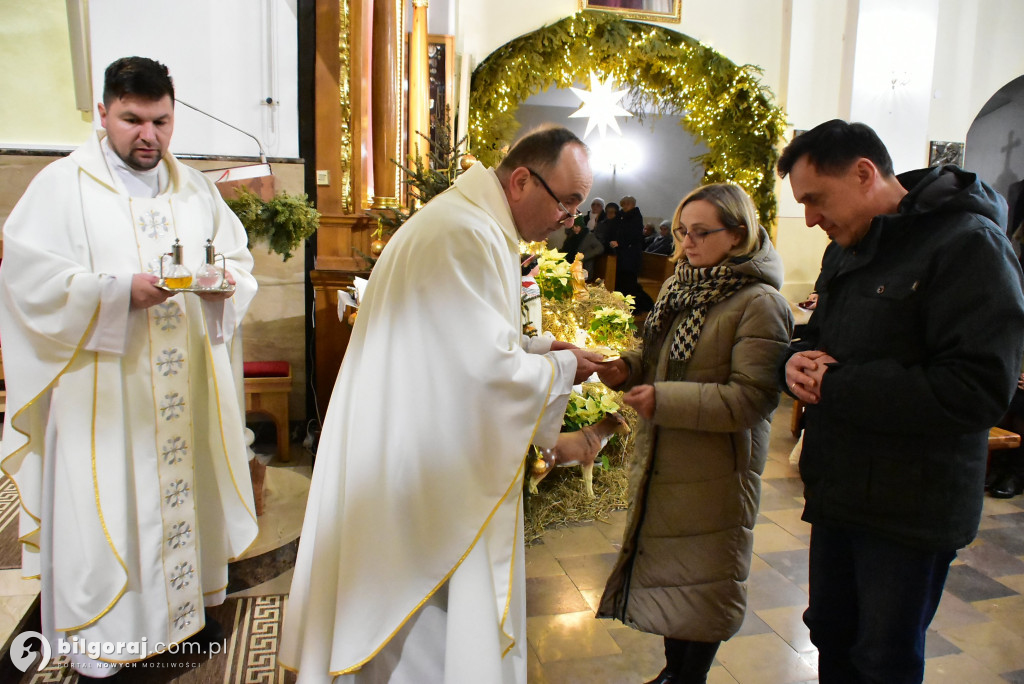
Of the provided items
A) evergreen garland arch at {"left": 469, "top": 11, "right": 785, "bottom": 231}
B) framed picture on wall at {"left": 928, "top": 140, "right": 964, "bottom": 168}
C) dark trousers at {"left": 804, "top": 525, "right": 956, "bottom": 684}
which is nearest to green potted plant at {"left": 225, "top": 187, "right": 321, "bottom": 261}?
dark trousers at {"left": 804, "top": 525, "right": 956, "bottom": 684}

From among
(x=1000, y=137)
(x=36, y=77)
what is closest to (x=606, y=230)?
(x=1000, y=137)

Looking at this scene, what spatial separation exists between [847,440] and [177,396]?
2.19 meters

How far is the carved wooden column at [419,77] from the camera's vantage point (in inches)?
223

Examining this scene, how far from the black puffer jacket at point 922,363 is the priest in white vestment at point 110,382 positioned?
206 centimetres

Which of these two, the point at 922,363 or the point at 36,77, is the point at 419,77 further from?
the point at 922,363

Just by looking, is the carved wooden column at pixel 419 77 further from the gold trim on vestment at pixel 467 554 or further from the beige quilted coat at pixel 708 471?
the gold trim on vestment at pixel 467 554

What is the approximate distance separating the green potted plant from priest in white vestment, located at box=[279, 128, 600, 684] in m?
1.98

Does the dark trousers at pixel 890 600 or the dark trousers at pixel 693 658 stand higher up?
the dark trousers at pixel 890 600

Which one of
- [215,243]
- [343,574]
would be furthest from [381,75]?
[343,574]

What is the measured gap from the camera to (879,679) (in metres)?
1.72

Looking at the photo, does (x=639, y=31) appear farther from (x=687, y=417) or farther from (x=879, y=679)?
(x=879, y=679)

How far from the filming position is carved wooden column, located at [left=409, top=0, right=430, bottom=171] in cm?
565

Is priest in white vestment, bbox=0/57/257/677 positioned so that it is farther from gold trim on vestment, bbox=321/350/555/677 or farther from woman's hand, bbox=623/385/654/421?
woman's hand, bbox=623/385/654/421

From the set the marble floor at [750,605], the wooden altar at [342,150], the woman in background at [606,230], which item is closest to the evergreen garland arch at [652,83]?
the woman in background at [606,230]
